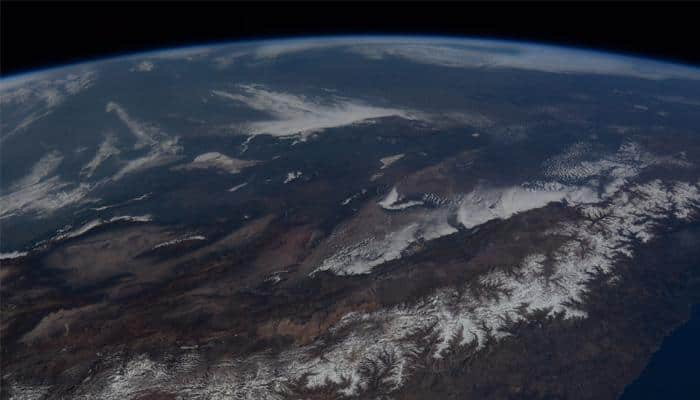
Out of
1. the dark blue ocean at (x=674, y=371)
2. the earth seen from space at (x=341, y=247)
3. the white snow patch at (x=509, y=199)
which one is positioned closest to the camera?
the dark blue ocean at (x=674, y=371)

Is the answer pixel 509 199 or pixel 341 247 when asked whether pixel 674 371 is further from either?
pixel 341 247

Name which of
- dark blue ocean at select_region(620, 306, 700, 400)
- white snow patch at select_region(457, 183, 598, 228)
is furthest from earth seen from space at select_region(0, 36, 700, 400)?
dark blue ocean at select_region(620, 306, 700, 400)

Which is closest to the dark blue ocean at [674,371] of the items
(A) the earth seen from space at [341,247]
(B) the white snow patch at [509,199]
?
(A) the earth seen from space at [341,247]

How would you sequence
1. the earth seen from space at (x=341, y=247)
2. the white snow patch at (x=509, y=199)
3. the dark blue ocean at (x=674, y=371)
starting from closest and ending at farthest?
the dark blue ocean at (x=674, y=371), the earth seen from space at (x=341, y=247), the white snow patch at (x=509, y=199)

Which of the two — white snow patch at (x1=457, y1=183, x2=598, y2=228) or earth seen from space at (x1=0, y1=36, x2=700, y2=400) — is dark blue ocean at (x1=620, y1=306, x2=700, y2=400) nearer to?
earth seen from space at (x1=0, y1=36, x2=700, y2=400)

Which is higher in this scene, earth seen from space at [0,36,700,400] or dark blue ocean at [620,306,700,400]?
earth seen from space at [0,36,700,400]

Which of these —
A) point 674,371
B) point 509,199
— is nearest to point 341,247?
point 509,199

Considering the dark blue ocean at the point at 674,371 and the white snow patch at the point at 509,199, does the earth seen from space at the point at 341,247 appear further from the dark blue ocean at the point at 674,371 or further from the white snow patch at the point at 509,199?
the dark blue ocean at the point at 674,371
